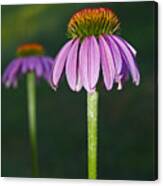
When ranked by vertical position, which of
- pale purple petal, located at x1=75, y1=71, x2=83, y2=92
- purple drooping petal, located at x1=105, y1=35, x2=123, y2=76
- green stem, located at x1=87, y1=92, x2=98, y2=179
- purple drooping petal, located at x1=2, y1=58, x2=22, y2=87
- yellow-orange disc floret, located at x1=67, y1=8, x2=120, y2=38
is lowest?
green stem, located at x1=87, y1=92, x2=98, y2=179

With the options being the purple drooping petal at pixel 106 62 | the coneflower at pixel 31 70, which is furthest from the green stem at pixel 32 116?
the purple drooping petal at pixel 106 62

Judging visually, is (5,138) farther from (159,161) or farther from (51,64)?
(159,161)

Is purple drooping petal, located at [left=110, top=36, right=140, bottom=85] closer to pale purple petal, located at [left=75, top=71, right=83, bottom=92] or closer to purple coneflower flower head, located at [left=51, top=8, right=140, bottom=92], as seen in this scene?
purple coneflower flower head, located at [left=51, top=8, right=140, bottom=92]

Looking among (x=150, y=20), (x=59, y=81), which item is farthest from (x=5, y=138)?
(x=150, y=20)

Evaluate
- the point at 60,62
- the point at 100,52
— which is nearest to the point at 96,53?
the point at 100,52

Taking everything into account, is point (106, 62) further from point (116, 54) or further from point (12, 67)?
point (12, 67)

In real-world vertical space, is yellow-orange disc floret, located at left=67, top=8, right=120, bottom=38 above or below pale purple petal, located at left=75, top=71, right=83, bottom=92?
above

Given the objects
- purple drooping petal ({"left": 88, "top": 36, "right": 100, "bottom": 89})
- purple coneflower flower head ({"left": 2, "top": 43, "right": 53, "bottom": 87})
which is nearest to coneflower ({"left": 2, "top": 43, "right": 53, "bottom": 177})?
purple coneflower flower head ({"left": 2, "top": 43, "right": 53, "bottom": 87})
